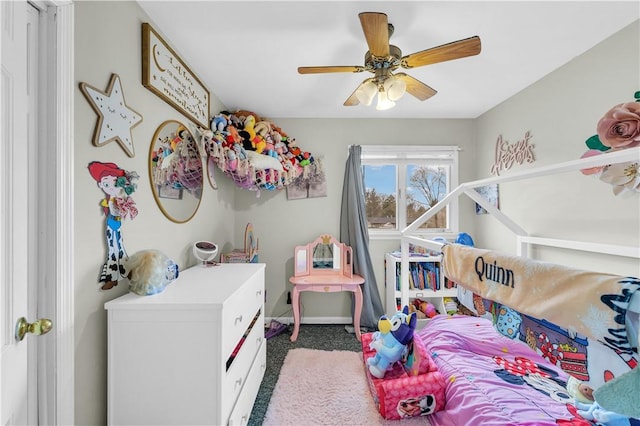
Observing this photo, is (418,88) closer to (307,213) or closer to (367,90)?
(367,90)

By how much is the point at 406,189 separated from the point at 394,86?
1699mm

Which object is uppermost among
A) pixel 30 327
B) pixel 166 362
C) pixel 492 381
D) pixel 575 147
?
pixel 575 147

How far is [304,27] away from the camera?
1.51 metres

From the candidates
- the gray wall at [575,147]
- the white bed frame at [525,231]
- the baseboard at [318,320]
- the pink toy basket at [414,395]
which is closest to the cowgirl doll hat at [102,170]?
the white bed frame at [525,231]

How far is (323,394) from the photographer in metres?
1.76

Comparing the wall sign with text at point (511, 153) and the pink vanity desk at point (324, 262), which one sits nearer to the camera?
the wall sign with text at point (511, 153)

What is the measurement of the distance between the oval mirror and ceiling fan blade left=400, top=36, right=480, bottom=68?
1489 mm

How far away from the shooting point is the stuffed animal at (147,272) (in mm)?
1193

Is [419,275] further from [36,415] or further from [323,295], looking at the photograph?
[36,415]

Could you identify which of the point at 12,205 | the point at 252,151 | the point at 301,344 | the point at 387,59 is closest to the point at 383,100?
the point at 387,59

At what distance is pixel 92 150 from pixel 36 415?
3.25 feet

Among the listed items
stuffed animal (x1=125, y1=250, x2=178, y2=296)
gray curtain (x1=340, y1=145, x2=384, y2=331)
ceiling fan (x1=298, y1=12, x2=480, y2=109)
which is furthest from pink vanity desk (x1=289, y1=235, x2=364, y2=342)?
ceiling fan (x1=298, y1=12, x2=480, y2=109)

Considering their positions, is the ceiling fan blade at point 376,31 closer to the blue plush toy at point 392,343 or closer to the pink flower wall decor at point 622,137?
the pink flower wall decor at point 622,137

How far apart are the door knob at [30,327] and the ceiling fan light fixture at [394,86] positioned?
177 cm
